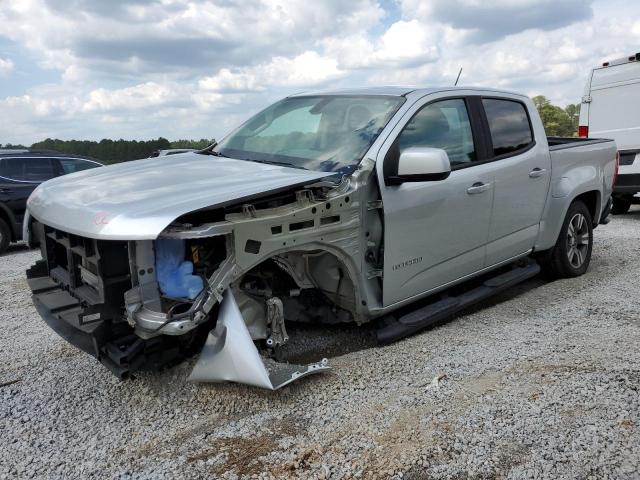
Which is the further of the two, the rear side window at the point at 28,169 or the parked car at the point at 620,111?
the parked car at the point at 620,111

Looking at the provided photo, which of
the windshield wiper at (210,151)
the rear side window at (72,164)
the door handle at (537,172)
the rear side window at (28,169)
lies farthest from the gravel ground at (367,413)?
the rear side window at (72,164)

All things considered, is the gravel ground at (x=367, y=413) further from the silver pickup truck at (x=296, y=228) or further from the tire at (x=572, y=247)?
the tire at (x=572, y=247)

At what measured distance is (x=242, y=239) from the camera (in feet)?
9.44

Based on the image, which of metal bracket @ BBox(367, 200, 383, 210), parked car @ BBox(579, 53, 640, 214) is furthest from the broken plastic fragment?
parked car @ BBox(579, 53, 640, 214)

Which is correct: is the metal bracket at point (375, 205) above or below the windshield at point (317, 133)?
below

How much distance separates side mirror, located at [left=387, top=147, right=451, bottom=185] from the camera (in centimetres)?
338

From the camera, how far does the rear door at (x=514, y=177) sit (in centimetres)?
445

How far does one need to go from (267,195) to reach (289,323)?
152 centimetres

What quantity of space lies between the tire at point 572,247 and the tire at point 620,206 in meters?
5.32

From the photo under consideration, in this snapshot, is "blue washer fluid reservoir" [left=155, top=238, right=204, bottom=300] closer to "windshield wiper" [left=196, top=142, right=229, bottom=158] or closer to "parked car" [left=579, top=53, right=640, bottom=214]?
"windshield wiper" [left=196, top=142, right=229, bottom=158]

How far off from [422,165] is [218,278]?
143 cm

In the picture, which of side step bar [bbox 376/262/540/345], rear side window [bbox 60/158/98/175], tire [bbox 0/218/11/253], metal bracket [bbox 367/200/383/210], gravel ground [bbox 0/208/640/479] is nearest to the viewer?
gravel ground [bbox 0/208/640/479]

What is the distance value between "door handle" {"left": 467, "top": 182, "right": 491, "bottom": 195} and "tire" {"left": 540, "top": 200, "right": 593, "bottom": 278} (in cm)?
155

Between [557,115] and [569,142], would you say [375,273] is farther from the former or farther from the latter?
[557,115]
